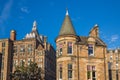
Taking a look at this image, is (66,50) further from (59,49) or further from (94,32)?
(94,32)

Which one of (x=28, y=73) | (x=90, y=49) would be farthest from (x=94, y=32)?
(x=28, y=73)

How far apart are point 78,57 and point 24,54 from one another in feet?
155

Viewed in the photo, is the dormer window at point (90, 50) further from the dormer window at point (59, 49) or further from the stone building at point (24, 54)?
the stone building at point (24, 54)

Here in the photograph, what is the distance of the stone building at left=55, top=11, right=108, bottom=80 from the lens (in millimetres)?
56094

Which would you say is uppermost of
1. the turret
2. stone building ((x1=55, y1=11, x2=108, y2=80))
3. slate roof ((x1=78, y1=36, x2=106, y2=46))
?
the turret

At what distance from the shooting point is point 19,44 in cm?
10338

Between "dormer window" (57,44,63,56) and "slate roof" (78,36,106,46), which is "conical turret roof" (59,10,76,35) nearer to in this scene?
"dormer window" (57,44,63,56)

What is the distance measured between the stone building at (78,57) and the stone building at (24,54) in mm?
39907

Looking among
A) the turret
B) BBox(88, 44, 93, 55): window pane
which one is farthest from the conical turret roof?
the turret

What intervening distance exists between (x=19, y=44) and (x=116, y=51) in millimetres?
67673

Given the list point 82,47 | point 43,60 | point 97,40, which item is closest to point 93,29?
point 97,40

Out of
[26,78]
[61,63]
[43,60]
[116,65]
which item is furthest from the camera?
[116,65]

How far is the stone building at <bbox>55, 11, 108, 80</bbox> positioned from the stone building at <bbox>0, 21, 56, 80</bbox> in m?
39.9

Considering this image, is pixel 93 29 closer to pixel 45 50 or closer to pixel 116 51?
pixel 45 50
